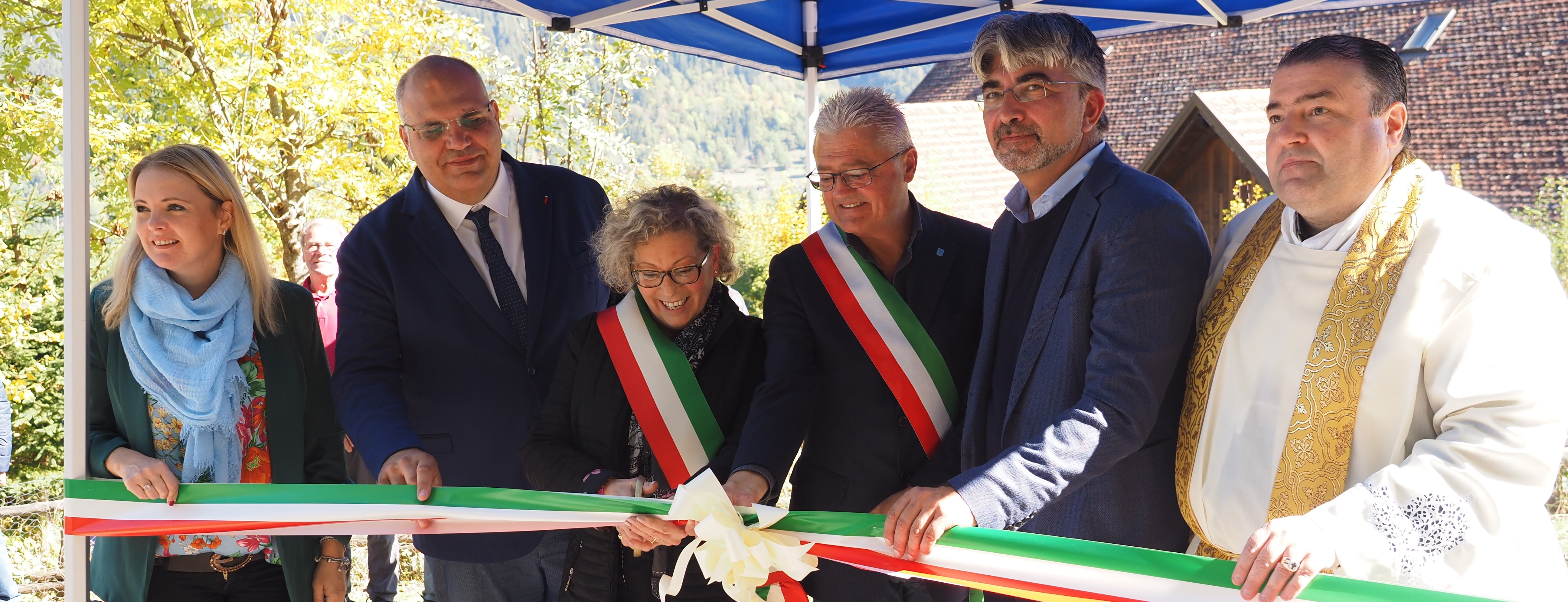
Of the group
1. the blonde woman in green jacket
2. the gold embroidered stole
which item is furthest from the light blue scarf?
the gold embroidered stole

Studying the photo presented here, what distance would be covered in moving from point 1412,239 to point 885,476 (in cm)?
136

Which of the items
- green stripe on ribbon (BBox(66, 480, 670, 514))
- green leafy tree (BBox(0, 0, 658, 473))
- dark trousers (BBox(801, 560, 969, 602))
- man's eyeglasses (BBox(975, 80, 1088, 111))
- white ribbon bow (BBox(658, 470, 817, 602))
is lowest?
dark trousers (BBox(801, 560, 969, 602))

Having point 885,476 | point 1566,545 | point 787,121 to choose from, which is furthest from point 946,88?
point 885,476

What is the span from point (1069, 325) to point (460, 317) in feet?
5.55

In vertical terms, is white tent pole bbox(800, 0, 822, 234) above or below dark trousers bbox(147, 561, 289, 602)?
above

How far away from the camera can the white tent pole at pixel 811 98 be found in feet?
17.0

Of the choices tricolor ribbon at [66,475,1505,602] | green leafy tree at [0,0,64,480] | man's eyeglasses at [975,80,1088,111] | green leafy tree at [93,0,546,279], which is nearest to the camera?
tricolor ribbon at [66,475,1505,602]

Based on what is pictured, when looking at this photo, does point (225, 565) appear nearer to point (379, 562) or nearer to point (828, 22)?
point (379, 562)

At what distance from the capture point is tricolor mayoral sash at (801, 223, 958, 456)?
9.07 feet

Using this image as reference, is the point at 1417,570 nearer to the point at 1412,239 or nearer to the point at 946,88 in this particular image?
the point at 1412,239

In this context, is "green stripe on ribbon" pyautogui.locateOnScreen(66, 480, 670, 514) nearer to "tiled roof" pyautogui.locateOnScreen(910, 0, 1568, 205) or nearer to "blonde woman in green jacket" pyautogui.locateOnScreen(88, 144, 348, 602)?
"blonde woman in green jacket" pyautogui.locateOnScreen(88, 144, 348, 602)

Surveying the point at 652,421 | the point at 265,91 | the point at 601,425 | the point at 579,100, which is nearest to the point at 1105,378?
the point at 652,421

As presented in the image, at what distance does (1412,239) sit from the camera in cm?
196

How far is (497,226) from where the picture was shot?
10.4 feet
